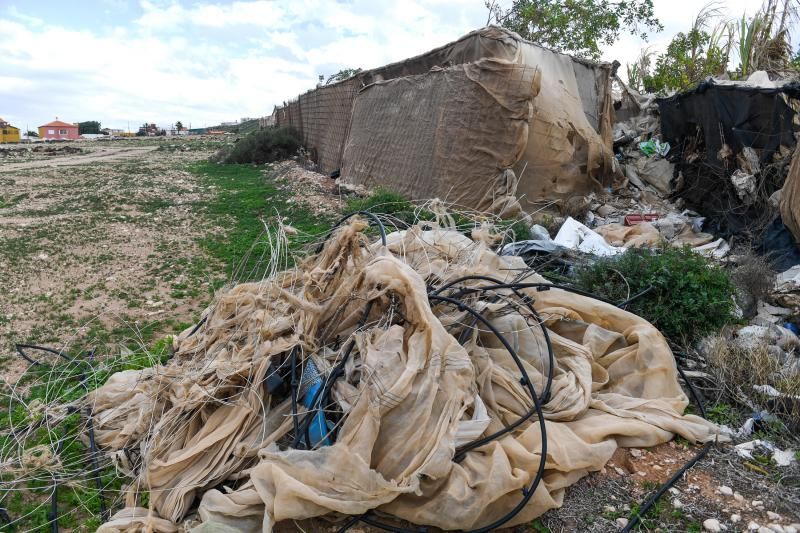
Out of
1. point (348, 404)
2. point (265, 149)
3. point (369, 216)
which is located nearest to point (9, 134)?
point (265, 149)

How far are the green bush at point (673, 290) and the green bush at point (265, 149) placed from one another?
13.6m

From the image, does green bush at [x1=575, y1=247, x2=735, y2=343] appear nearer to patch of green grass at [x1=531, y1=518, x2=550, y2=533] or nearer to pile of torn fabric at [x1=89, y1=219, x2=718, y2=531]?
pile of torn fabric at [x1=89, y1=219, x2=718, y2=531]

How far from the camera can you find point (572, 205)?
7121mm

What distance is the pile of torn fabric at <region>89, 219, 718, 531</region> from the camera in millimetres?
2100

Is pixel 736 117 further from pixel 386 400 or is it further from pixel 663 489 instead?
pixel 386 400

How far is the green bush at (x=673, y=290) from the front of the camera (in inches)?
137

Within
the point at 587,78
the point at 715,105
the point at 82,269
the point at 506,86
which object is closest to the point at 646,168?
the point at 587,78

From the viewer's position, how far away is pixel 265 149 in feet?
53.5

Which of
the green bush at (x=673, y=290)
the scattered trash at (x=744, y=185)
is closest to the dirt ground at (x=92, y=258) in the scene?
the green bush at (x=673, y=290)

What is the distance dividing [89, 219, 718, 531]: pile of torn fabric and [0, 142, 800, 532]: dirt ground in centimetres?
15

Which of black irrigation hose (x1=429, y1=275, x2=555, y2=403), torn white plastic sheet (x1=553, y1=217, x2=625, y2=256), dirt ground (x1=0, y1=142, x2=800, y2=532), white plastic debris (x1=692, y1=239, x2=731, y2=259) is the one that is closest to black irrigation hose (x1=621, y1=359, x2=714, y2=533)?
dirt ground (x1=0, y1=142, x2=800, y2=532)

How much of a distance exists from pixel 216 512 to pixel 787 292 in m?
4.06

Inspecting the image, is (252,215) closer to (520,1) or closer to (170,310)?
(170,310)

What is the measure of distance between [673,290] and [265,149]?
14.4 meters
